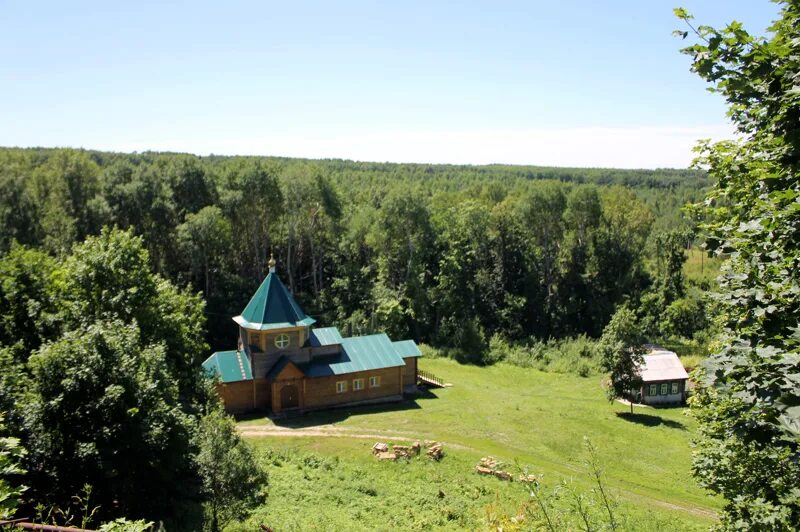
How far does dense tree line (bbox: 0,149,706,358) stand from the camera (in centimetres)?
5031

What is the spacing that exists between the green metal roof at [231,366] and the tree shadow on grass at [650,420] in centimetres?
2423

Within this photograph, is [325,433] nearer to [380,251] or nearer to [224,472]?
[224,472]

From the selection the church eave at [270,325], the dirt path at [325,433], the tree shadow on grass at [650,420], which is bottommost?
the tree shadow on grass at [650,420]

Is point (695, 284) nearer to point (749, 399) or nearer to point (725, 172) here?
point (725, 172)

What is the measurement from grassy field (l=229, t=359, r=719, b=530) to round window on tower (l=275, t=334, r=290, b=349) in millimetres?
4599

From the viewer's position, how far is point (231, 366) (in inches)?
1323

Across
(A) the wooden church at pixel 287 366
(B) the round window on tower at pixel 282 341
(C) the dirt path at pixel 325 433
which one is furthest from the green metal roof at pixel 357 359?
(C) the dirt path at pixel 325 433

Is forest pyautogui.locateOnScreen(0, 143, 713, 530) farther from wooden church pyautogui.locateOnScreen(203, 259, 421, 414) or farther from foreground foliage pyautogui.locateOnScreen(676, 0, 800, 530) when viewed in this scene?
foreground foliage pyautogui.locateOnScreen(676, 0, 800, 530)

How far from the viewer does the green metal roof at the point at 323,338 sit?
3518cm

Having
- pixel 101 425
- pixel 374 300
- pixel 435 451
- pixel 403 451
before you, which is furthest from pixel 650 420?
pixel 101 425

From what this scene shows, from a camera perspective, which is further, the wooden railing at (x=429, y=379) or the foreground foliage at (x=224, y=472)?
the wooden railing at (x=429, y=379)

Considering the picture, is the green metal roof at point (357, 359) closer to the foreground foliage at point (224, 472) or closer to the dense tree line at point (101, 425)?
the dense tree line at point (101, 425)

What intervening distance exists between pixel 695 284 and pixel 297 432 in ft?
177

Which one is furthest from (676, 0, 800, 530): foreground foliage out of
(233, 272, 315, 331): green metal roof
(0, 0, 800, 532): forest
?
(233, 272, 315, 331): green metal roof
